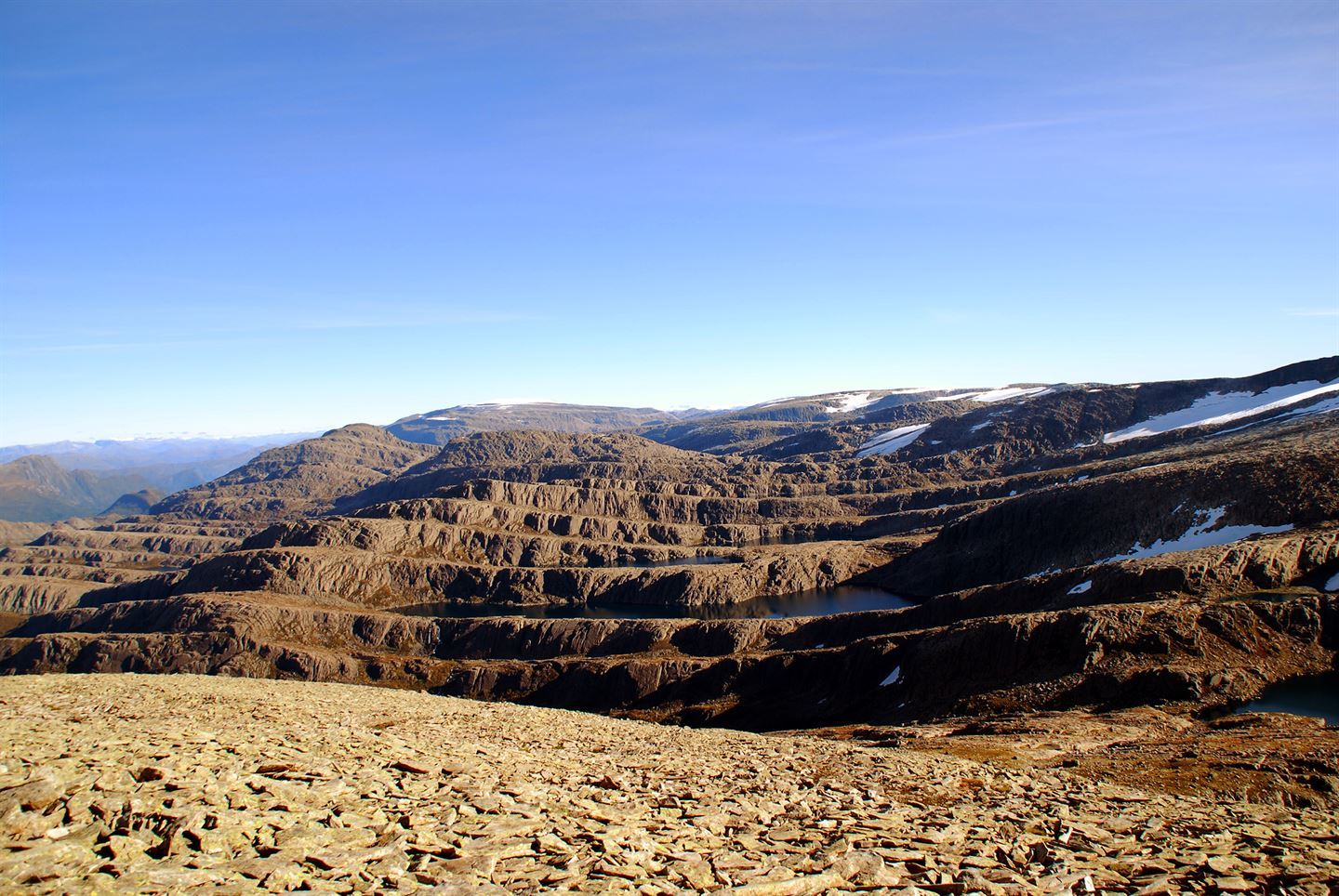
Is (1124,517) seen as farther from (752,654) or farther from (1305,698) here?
(1305,698)

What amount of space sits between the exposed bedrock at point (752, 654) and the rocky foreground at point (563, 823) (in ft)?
94.6

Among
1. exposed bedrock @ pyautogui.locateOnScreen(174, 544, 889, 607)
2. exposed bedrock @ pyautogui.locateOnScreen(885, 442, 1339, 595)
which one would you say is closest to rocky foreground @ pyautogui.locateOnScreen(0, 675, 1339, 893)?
exposed bedrock @ pyautogui.locateOnScreen(885, 442, 1339, 595)

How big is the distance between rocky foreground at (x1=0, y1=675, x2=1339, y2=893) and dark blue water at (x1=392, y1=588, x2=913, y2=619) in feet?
344

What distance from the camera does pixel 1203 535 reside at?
8362 cm

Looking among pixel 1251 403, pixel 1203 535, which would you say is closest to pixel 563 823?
pixel 1203 535

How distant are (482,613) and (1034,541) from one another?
101 metres

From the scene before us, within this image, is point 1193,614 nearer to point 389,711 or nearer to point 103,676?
point 389,711

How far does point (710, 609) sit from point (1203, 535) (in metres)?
79.7

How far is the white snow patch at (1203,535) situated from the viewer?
254 feet

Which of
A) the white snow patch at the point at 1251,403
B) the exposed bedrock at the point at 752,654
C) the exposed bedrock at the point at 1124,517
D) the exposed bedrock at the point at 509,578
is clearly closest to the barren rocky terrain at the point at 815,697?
the exposed bedrock at the point at 752,654

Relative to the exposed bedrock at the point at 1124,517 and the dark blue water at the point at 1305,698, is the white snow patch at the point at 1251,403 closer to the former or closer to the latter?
the exposed bedrock at the point at 1124,517

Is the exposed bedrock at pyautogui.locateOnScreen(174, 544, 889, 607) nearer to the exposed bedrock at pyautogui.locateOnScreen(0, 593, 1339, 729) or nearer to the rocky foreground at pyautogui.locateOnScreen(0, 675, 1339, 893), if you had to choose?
the exposed bedrock at pyautogui.locateOnScreen(0, 593, 1339, 729)

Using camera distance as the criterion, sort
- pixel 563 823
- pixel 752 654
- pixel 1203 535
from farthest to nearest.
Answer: pixel 752 654 → pixel 1203 535 → pixel 563 823

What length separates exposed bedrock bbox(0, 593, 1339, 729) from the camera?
162 ft
